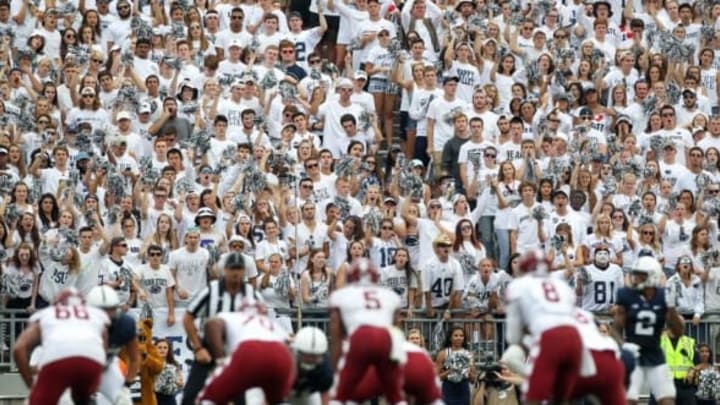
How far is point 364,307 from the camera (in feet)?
70.9

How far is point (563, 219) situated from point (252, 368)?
875 centimetres

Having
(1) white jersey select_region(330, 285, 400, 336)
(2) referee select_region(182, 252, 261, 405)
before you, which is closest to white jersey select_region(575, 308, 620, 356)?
(1) white jersey select_region(330, 285, 400, 336)

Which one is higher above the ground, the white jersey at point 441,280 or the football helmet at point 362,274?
the football helmet at point 362,274

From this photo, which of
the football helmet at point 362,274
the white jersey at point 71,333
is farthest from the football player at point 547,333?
the white jersey at point 71,333

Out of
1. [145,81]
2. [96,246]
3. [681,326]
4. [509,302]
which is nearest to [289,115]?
[145,81]

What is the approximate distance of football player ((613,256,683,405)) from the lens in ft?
78.4

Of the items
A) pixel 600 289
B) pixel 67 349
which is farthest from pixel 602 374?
pixel 600 289

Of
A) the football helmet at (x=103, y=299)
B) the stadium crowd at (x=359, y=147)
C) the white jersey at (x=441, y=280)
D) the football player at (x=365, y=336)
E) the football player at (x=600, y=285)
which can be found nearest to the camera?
the football player at (x=365, y=336)

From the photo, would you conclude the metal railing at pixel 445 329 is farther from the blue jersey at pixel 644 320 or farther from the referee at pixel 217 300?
the referee at pixel 217 300

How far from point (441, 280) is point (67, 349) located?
7.56m

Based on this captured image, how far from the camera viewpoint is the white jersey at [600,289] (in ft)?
93.5

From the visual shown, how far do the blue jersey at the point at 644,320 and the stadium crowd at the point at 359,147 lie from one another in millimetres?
3879

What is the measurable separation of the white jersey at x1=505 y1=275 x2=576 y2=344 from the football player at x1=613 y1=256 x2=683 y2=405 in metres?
2.50

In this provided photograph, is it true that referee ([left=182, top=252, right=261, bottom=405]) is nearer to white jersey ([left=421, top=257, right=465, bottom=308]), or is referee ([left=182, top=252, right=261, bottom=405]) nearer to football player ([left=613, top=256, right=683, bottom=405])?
football player ([left=613, top=256, right=683, bottom=405])
